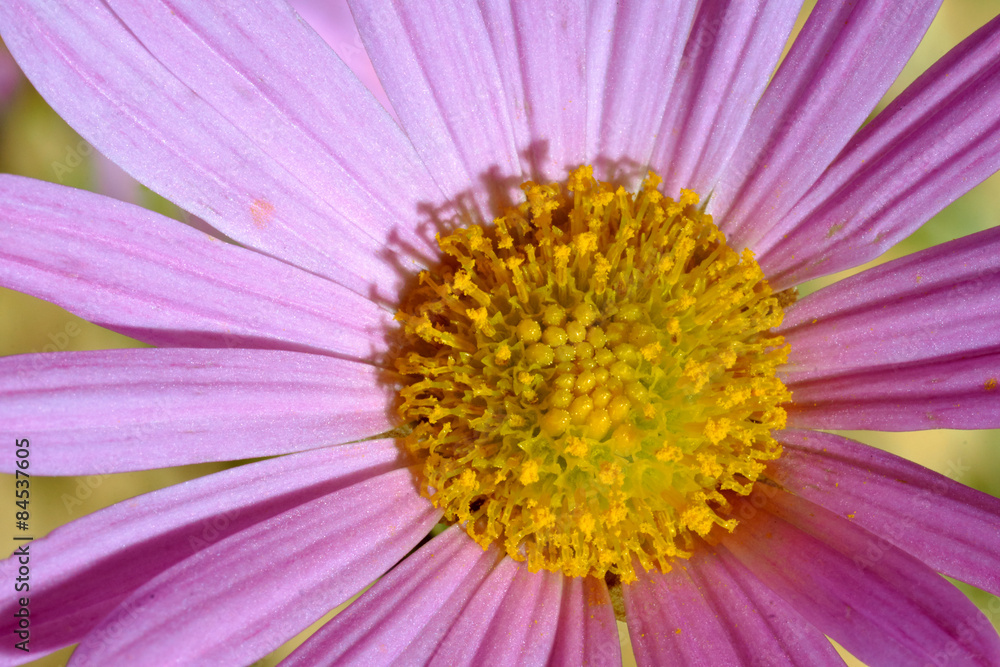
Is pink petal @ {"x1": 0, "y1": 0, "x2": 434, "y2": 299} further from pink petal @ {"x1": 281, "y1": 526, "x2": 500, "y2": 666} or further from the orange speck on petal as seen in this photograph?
pink petal @ {"x1": 281, "y1": 526, "x2": 500, "y2": 666}

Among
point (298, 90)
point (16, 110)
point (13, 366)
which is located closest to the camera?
point (13, 366)

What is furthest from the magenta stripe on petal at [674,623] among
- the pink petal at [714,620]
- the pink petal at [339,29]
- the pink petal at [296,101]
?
the pink petal at [339,29]

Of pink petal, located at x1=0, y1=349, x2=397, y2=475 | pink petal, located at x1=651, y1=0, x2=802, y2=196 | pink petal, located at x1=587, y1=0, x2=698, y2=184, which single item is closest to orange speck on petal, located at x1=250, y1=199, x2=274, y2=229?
pink petal, located at x1=0, y1=349, x2=397, y2=475

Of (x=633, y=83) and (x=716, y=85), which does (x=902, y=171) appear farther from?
(x=633, y=83)

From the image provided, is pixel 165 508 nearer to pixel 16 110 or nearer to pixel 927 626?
pixel 927 626

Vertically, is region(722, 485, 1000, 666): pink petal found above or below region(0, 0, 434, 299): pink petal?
below

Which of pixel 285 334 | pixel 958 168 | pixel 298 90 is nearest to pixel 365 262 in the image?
pixel 285 334
